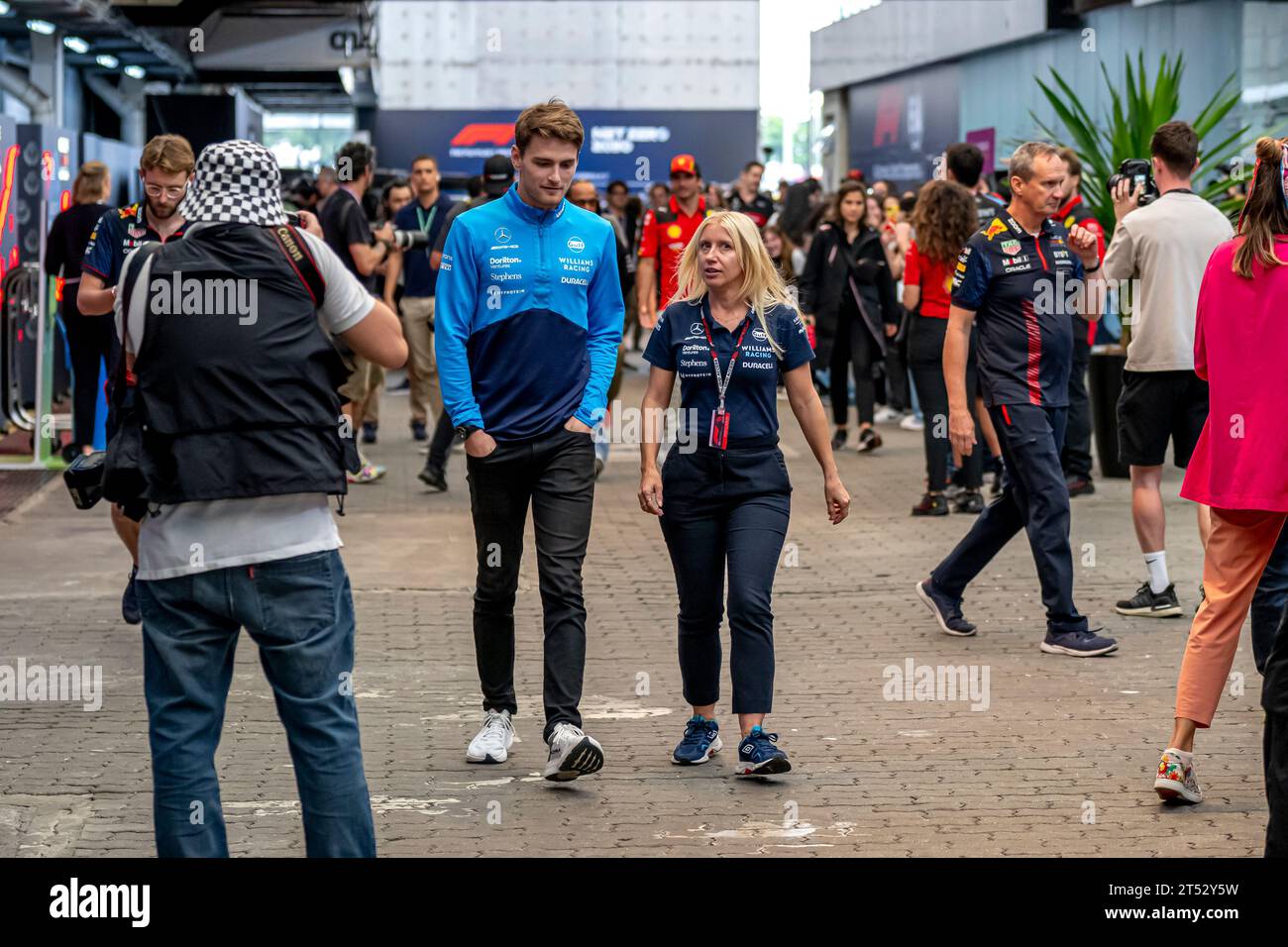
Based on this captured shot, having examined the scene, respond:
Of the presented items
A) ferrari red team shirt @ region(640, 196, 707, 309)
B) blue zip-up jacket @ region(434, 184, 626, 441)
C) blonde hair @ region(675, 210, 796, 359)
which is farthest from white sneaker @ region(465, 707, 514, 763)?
ferrari red team shirt @ region(640, 196, 707, 309)

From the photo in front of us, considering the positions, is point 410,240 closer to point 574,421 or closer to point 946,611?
point 946,611

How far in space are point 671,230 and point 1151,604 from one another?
608 centimetres

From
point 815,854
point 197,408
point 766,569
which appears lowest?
point 815,854

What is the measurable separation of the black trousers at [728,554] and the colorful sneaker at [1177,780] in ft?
3.98

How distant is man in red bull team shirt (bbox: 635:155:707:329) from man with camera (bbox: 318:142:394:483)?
6.14 ft

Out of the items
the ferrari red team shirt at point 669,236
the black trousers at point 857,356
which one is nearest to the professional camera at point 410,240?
the ferrari red team shirt at point 669,236

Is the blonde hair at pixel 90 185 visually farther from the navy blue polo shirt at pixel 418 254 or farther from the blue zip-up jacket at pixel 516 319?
the blue zip-up jacket at pixel 516 319

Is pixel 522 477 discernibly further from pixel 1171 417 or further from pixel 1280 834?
pixel 1171 417

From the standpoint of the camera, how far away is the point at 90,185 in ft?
41.8

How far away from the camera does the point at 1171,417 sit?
8.23m

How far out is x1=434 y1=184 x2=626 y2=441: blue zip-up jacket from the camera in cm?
604

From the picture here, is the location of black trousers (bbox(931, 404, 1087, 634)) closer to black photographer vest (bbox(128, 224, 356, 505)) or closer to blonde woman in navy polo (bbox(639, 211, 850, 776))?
blonde woman in navy polo (bbox(639, 211, 850, 776))

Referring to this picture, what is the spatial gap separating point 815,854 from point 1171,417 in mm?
3747
